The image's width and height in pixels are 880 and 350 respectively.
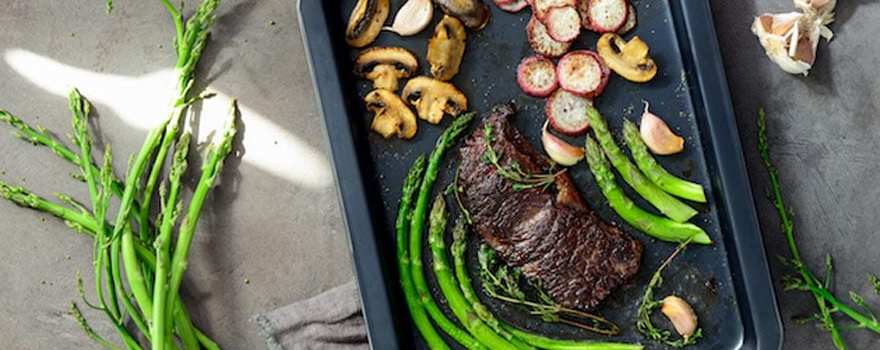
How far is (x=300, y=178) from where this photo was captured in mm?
3771

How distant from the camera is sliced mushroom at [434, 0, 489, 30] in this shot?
3461 millimetres

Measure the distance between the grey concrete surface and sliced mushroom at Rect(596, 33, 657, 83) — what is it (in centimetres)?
37

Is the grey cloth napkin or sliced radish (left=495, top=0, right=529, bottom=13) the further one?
the grey cloth napkin

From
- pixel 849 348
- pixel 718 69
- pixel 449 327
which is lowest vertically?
pixel 849 348

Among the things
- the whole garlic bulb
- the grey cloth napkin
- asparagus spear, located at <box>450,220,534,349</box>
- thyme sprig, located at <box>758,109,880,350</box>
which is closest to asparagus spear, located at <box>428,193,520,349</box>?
asparagus spear, located at <box>450,220,534,349</box>

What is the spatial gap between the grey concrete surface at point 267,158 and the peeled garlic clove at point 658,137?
0.34 metres

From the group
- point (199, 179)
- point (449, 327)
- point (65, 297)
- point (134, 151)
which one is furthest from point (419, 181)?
point (65, 297)

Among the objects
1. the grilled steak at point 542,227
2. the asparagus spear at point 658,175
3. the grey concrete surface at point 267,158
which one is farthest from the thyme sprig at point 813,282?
the grilled steak at point 542,227

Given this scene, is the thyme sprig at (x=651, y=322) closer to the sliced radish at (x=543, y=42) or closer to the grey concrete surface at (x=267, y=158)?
the grey concrete surface at (x=267, y=158)

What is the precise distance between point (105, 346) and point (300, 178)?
3.05ft

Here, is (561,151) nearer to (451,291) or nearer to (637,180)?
(637,180)

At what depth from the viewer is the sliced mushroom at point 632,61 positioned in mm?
3445

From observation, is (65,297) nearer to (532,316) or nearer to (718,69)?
(532,316)

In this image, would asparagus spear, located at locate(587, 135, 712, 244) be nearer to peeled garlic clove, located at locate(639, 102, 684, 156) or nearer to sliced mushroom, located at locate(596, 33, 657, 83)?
peeled garlic clove, located at locate(639, 102, 684, 156)
